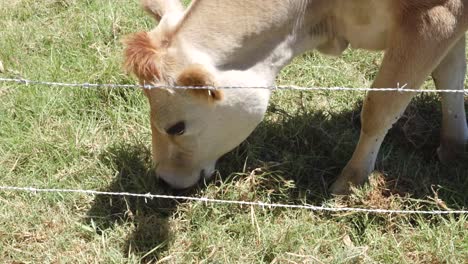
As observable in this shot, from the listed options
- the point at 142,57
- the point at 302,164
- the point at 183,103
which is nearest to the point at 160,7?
the point at 142,57

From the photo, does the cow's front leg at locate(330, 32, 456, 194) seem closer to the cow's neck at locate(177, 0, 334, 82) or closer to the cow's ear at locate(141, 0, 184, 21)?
the cow's neck at locate(177, 0, 334, 82)

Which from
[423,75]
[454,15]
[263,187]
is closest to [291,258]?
[263,187]

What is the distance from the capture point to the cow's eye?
11.1 ft

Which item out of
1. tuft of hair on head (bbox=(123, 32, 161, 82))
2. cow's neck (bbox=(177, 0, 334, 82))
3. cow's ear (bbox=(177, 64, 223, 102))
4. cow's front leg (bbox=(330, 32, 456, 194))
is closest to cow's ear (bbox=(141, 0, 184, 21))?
cow's neck (bbox=(177, 0, 334, 82))

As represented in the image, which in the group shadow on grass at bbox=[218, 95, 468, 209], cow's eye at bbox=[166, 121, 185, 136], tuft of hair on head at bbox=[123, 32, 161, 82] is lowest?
shadow on grass at bbox=[218, 95, 468, 209]

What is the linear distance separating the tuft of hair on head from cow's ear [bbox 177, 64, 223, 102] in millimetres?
145

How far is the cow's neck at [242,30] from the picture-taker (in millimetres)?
3291

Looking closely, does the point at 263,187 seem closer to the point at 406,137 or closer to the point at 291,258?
the point at 291,258

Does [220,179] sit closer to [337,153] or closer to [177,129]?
[177,129]

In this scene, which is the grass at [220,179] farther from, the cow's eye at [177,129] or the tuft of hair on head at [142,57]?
the tuft of hair on head at [142,57]

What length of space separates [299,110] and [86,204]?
62.0 inches

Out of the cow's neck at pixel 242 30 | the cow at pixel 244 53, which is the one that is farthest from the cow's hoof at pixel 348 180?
the cow's neck at pixel 242 30

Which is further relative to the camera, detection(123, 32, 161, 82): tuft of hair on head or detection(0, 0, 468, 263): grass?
detection(0, 0, 468, 263): grass

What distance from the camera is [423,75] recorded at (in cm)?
343
